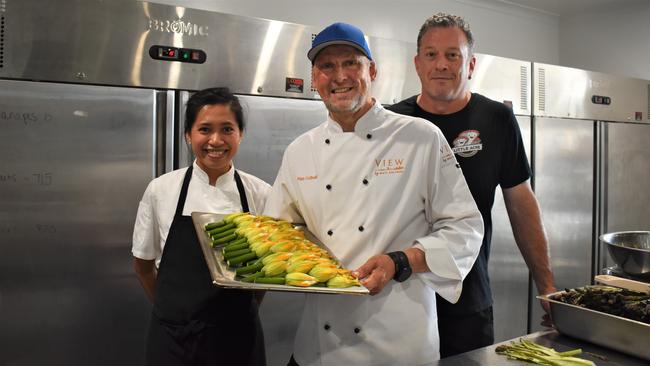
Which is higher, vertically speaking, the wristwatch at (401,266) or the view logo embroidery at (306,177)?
→ the view logo embroidery at (306,177)

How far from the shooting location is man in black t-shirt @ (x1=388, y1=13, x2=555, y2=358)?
2080 millimetres

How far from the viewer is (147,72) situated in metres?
2.55

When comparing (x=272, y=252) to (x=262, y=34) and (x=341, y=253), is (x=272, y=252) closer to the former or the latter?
(x=341, y=253)

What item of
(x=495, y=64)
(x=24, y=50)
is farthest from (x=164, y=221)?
(x=495, y=64)

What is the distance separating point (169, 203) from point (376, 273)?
97 cm

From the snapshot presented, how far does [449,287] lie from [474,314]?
39 cm

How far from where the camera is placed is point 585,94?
429 cm

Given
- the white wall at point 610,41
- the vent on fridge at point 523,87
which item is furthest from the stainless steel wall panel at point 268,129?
the white wall at point 610,41

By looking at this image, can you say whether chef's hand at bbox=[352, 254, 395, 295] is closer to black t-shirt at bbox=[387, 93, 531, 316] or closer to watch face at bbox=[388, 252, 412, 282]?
watch face at bbox=[388, 252, 412, 282]

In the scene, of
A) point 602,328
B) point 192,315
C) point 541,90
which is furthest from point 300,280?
point 541,90

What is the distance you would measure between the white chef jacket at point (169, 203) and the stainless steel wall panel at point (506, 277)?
2.21m

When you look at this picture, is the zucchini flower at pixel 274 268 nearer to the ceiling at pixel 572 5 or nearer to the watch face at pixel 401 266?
the watch face at pixel 401 266

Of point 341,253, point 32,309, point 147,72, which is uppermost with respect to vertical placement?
point 147,72

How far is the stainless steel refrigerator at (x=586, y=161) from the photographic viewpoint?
160 inches
